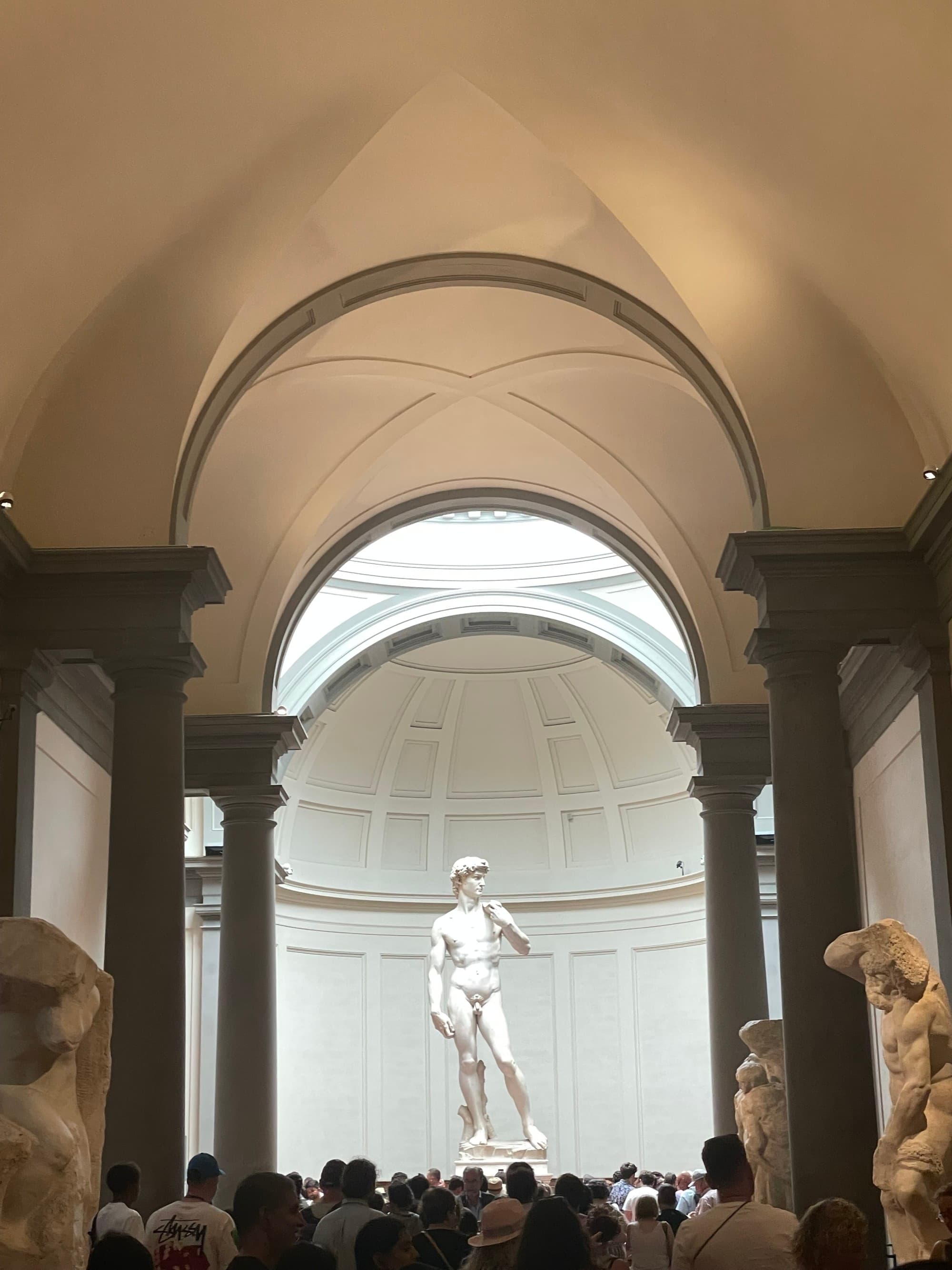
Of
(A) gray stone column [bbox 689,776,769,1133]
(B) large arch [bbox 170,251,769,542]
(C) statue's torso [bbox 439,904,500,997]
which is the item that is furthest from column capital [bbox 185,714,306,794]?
(B) large arch [bbox 170,251,769,542]

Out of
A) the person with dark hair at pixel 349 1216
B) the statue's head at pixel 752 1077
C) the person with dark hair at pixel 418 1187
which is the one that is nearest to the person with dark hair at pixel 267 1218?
the person with dark hair at pixel 349 1216

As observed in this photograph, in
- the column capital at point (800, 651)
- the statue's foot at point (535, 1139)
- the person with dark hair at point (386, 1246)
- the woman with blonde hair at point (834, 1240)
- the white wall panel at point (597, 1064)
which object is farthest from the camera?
the white wall panel at point (597, 1064)

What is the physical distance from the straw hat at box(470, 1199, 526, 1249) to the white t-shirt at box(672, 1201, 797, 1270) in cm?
55

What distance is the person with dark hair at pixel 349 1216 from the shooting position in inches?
235

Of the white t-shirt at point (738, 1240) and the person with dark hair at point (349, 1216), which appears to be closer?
the white t-shirt at point (738, 1240)

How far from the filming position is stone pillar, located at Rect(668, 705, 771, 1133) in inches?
566

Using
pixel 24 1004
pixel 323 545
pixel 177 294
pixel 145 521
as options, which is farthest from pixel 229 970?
pixel 24 1004

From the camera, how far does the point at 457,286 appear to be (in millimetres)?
12156

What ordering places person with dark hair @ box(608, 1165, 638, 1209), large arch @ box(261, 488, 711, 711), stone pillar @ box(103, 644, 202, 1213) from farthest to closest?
large arch @ box(261, 488, 711, 711) → person with dark hair @ box(608, 1165, 638, 1209) → stone pillar @ box(103, 644, 202, 1213)

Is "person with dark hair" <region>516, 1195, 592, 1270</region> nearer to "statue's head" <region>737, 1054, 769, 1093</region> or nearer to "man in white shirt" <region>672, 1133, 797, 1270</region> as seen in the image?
"man in white shirt" <region>672, 1133, 797, 1270</region>

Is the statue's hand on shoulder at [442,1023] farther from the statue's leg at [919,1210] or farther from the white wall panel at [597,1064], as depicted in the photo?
the statue's leg at [919,1210]

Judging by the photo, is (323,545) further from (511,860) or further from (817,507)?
(511,860)

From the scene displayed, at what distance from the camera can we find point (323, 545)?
53.0 ft

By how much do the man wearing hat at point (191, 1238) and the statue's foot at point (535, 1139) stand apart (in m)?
10.6
